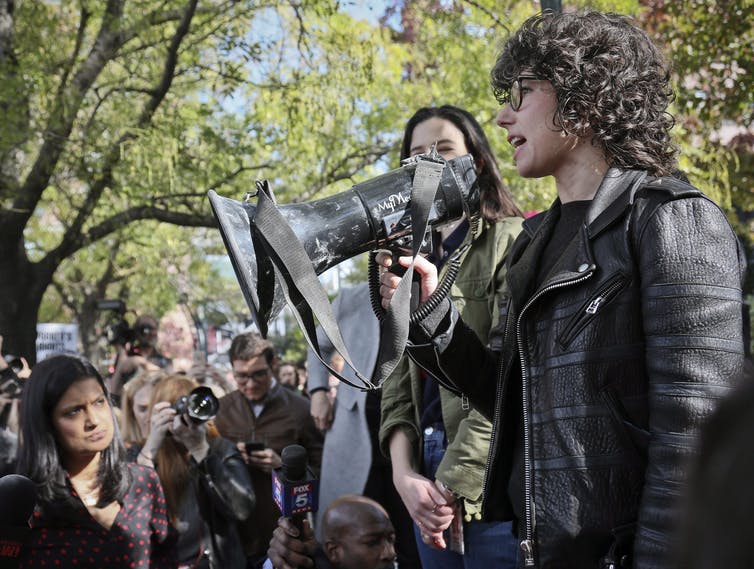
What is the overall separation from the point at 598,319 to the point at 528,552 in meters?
0.49

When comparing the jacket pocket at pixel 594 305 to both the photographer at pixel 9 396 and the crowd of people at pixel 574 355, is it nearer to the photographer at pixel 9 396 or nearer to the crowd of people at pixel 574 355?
the crowd of people at pixel 574 355

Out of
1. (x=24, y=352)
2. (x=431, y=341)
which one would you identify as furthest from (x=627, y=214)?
(x=24, y=352)

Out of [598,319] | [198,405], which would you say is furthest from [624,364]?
[198,405]

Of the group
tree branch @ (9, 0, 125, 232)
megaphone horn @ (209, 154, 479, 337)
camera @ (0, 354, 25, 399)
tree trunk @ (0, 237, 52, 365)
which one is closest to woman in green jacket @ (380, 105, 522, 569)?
megaphone horn @ (209, 154, 479, 337)

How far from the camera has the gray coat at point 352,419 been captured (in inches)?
159

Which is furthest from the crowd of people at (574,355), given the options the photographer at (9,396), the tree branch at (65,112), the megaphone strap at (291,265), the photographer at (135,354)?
the photographer at (135,354)

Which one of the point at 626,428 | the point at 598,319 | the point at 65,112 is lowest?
the point at 626,428

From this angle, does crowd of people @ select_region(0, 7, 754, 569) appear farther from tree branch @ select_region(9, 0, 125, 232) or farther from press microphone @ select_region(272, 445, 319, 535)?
tree branch @ select_region(9, 0, 125, 232)

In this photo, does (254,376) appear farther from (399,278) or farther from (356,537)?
(399,278)

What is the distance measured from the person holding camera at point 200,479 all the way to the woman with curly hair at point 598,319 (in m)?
2.61

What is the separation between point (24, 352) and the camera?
9969mm

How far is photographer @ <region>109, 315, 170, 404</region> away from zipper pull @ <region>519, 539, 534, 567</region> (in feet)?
21.7

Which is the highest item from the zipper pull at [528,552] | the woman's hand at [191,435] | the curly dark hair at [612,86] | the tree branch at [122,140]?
the tree branch at [122,140]

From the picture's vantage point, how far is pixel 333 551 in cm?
386
